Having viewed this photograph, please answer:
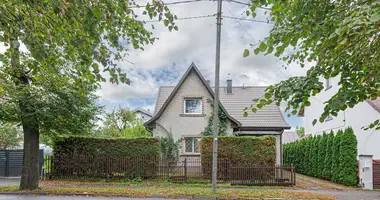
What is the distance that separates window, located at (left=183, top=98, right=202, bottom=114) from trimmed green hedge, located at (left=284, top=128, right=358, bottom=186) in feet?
25.5

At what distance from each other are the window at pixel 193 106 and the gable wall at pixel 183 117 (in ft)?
1.01

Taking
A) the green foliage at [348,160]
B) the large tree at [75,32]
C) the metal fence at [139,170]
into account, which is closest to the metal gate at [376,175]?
the green foliage at [348,160]

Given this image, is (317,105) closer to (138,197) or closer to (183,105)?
(183,105)

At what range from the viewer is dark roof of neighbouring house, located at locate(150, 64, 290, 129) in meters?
18.3

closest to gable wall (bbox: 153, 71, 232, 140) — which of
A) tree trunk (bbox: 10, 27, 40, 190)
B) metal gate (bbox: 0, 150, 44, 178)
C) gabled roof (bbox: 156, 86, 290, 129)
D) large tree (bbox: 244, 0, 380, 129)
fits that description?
gabled roof (bbox: 156, 86, 290, 129)

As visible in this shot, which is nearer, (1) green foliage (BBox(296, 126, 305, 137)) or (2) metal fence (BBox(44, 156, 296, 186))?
(2) metal fence (BBox(44, 156, 296, 186))

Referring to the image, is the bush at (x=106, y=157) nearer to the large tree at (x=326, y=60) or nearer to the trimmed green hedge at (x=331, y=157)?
the trimmed green hedge at (x=331, y=157)

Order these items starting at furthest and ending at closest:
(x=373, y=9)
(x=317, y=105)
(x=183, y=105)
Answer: (x=317, y=105) < (x=183, y=105) < (x=373, y=9)

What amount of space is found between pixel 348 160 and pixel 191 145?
8.62m

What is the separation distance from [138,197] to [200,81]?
31.0 ft

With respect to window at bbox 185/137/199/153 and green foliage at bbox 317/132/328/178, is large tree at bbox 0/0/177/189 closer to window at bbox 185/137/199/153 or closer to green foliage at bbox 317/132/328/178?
window at bbox 185/137/199/153

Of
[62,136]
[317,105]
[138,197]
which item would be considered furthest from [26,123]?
[317,105]

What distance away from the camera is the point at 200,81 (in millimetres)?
18422

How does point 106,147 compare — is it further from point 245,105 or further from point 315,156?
point 315,156
